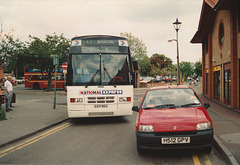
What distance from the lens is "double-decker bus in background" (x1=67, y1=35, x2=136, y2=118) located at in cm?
947

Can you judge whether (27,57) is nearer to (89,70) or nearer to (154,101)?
(89,70)

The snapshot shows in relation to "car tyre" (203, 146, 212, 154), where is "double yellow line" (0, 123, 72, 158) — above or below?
below

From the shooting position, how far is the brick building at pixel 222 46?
13.6 m

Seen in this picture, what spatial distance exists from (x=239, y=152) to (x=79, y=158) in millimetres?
3343

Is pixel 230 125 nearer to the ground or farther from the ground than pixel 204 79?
nearer to the ground

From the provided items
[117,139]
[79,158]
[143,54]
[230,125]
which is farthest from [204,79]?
[143,54]

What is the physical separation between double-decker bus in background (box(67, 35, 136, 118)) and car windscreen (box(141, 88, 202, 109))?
2.97 metres

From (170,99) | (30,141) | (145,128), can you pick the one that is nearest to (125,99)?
(170,99)

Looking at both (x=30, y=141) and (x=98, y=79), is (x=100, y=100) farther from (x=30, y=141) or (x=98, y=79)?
(x=30, y=141)

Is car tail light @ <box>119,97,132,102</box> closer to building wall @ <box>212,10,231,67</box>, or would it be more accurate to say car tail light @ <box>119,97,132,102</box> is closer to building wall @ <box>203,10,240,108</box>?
building wall @ <box>203,10,240,108</box>

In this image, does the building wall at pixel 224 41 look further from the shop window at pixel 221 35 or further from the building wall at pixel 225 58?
the shop window at pixel 221 35

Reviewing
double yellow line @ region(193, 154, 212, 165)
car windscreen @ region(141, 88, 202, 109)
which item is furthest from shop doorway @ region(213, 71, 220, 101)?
double yellow line @ region(193, 154, 212, 165)

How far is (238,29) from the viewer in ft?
43.8

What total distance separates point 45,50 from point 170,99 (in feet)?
87.5
